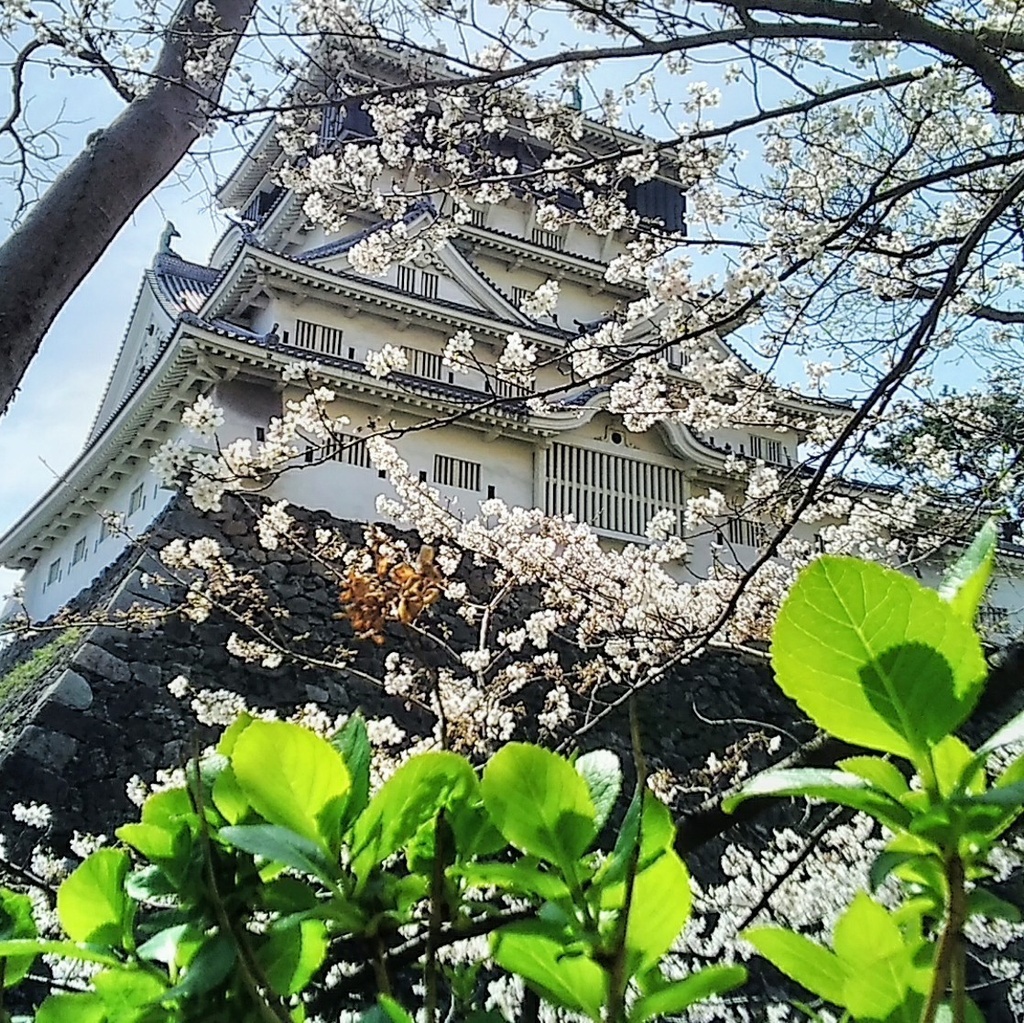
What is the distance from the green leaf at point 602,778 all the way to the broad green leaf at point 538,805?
0.6 inches

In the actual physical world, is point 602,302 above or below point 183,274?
above

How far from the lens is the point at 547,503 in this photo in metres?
10.4

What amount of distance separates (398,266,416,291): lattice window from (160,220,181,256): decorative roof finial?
4184mm

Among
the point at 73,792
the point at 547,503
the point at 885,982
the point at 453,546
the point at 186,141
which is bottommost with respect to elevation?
the point at 73,792

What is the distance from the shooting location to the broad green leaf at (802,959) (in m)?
0.44

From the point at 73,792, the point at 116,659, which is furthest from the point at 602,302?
the point at 73,792

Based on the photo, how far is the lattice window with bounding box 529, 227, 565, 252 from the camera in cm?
1427

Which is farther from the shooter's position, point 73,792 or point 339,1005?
point 73,792

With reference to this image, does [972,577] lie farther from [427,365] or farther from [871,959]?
[427,365]

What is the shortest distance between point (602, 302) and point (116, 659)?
10040 mm

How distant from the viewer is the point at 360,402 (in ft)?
31.9

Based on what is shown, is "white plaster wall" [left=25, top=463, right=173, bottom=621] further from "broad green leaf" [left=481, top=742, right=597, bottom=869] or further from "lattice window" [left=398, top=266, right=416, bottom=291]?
"broad green leaf" [left=481, top=742, right=597, bottom=869]

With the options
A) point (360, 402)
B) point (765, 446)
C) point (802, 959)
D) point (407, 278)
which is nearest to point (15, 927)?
point (802, 959)

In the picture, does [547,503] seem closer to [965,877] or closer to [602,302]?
[602,302]
